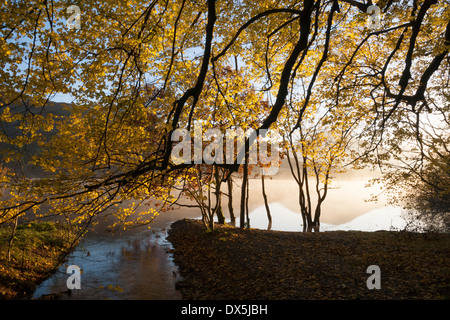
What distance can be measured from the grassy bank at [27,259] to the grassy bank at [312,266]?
4655mm

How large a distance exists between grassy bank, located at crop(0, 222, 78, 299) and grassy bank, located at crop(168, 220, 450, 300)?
4.65m

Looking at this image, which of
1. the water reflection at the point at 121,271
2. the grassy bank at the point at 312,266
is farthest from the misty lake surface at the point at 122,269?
→ the grassy bank at the point at 312,266

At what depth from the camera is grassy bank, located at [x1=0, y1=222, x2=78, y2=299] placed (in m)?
8.07

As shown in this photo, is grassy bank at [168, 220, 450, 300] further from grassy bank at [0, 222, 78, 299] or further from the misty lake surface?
grassy bank at [0, 222, 78, 299]

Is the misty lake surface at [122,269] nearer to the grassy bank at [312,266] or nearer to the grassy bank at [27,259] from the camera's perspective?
the grassy bank at [27,259]

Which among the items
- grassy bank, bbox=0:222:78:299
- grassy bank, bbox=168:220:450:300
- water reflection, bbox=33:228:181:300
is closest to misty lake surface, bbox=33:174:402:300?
water reflection, bbox=33:228:181:300

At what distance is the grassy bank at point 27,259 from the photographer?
8070mm

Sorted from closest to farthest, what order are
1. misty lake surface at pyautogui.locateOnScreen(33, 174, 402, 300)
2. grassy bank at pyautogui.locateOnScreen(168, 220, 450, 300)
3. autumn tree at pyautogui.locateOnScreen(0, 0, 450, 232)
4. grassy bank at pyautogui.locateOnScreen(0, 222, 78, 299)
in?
autumn tree at pyautogui.locateOnScreen(0, 0, 450, 232), grassy bank at pyautogui.locateOnScreen(168, 220, 450, 300), grassy bank at pyautogui.locateOnScreen(0, 222, 78, 299), misty lake surface at pyautogui.locateOnScreen(33, 174, 402, 300)

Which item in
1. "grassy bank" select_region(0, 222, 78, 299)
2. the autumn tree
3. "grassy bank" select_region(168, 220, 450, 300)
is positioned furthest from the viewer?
"grassy bank" select_region(0, 222, 78, 299)

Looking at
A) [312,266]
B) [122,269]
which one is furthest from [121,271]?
[312,266]

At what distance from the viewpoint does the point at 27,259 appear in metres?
9.92

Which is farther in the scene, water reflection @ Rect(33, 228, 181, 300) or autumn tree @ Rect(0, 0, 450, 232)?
water reflection @ Rect(33, 228, 181, 300)
